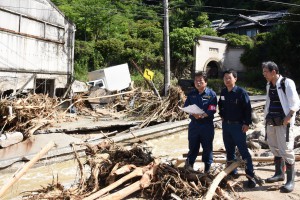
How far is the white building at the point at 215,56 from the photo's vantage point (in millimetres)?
28812

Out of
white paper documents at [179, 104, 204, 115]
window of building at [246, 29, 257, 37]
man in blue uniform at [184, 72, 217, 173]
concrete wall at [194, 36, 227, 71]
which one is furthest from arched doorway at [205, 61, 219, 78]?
white paper documents at [179, 104, 204, 115]

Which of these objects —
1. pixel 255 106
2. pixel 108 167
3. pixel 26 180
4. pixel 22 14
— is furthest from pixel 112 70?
pixel 108 167

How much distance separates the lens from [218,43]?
30.0 meters

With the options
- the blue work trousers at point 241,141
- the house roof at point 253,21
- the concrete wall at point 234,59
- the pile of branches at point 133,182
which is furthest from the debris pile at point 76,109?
the house roof at point 253,21

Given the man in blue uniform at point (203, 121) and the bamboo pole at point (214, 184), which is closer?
the bamboo pole at point (214, 184)

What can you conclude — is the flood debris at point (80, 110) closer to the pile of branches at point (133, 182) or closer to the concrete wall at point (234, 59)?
the pile of branches at point (133, 182)

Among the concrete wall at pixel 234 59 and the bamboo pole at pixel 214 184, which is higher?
the concrete wall at pixel 234 59

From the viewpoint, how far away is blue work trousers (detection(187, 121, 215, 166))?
502 centimetres

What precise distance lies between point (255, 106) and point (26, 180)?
11397mm

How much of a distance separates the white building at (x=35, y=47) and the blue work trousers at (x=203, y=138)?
9.75 meters

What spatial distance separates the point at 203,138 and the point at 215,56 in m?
26.0

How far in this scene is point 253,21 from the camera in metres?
34.6

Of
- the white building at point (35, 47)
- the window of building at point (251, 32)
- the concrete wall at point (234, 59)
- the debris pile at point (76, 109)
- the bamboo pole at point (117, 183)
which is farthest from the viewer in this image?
the window of building at point (251, 32)

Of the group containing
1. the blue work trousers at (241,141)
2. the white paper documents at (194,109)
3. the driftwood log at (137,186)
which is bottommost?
the driftwood log at (137,186)
